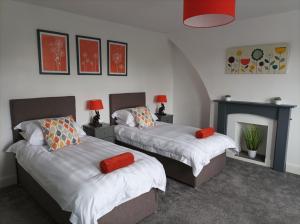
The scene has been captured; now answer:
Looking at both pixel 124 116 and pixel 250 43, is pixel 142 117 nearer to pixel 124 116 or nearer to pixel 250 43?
pixel 124 116

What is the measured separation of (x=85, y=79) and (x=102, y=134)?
39.8 inches

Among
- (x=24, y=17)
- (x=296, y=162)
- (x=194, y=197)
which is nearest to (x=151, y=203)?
(x=194, y=197)

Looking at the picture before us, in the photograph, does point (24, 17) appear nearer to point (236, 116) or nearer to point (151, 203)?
point (151, 203)

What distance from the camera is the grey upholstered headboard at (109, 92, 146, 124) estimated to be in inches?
163

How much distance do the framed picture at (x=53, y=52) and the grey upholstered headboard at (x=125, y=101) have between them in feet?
3.28

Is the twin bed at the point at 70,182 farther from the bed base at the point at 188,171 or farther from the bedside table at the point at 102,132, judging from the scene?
the bed base at the point at 188,171

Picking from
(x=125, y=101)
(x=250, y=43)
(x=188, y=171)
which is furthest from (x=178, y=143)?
(x=250, y=43)

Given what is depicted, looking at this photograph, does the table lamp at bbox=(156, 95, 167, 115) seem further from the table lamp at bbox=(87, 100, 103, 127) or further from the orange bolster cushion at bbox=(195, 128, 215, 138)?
the orange bolster cushion at bbox=(195, 128, 215, 138)

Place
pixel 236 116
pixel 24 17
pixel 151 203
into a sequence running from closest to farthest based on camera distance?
1. pixel 151 203
2. pixel 24 17
3. pixel 236 116

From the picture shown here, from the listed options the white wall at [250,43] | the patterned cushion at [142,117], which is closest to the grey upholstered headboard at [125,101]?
the patterned cushion at [142,117]

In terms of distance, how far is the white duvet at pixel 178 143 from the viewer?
2.81 metres

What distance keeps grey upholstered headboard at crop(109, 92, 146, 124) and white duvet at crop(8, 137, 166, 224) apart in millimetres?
1505

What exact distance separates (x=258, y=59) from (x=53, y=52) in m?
3.39

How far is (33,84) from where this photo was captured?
315 centimetres
